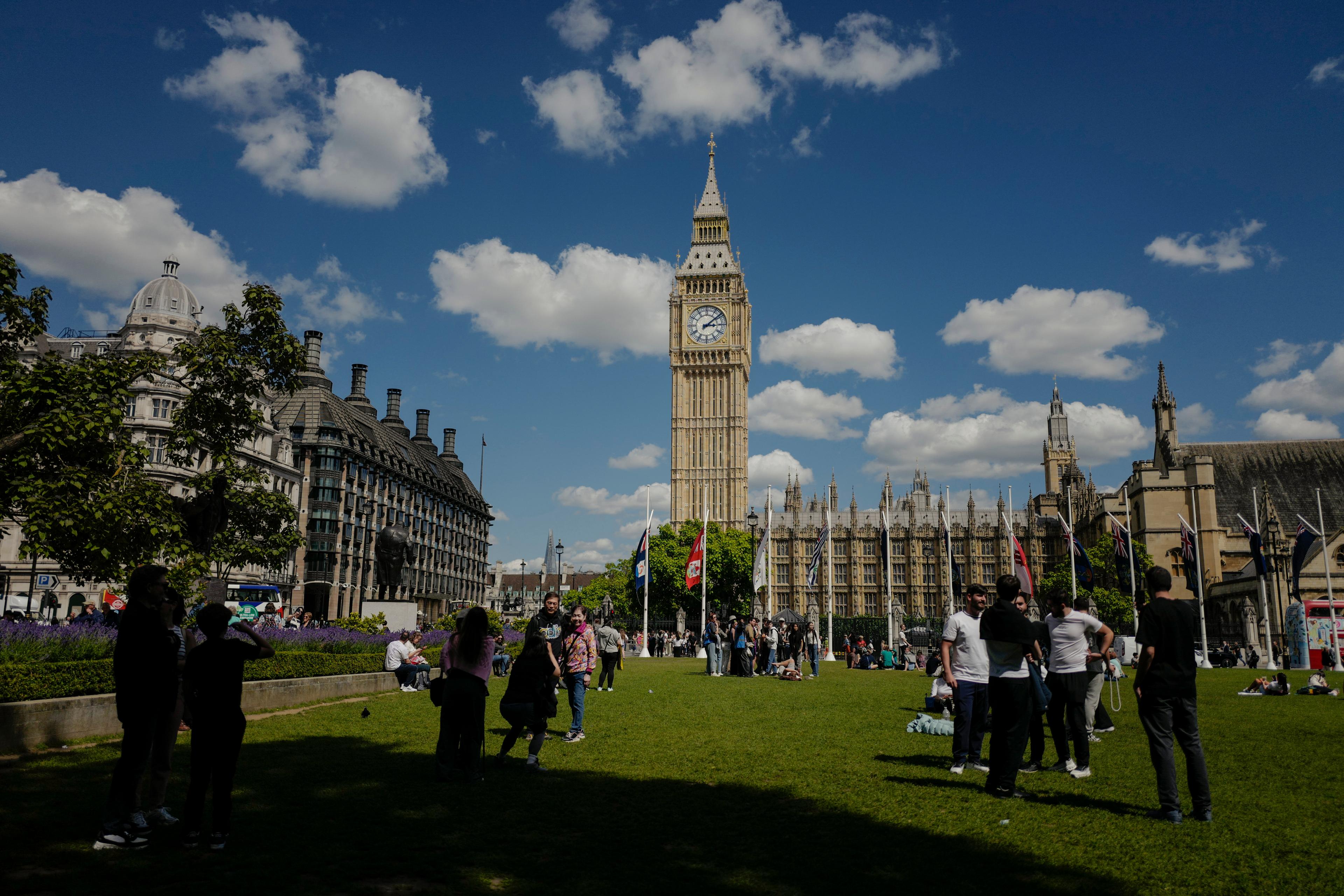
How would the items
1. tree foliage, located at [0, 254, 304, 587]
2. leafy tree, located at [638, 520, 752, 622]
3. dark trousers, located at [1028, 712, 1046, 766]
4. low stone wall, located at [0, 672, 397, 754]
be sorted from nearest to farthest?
dark trousers, located at [1028, 712, 1046, 766] < low stone wall, located at [0, 672, 397, 754] < tree foliage, located at [0, 254, 304, 587] < leafy tree, located at [638, 520, 752, 622]

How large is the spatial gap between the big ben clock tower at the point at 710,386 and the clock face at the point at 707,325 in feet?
0.21

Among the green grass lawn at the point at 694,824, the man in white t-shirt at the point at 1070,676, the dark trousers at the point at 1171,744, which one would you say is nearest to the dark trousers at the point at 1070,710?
the man in white t-shirt at the point at 1070,676

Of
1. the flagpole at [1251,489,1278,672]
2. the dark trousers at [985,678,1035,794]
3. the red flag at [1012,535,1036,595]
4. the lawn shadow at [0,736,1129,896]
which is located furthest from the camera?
the flagpole at [1251,489,1278,672]

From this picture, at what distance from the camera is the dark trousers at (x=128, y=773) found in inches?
251

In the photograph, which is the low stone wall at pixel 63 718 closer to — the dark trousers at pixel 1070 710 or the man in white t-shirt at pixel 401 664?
the man in white t-shirt at pixel 401 664

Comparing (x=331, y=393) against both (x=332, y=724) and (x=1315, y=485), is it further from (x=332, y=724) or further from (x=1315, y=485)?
(x=1315, y=485)

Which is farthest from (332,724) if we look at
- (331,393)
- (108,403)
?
(331,393)

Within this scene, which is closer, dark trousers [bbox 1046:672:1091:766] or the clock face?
dark trousers [bbox 1046:672:1091:766]

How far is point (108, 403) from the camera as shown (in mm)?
15633

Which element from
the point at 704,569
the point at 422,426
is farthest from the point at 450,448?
the point at 704,569

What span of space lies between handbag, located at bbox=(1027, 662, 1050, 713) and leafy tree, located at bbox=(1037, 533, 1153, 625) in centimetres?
5193

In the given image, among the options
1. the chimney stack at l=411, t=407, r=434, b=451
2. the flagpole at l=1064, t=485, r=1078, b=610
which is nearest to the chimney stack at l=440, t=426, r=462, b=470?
the chimney stack at l=411, t=407, r=434, b=451

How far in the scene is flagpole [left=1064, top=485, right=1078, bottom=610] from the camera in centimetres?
3997

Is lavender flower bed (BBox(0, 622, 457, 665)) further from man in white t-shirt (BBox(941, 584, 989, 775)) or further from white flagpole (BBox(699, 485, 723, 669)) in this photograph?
white flagpole (BBox(699, 485, 723, 669))
